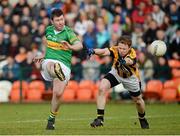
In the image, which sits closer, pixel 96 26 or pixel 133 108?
pixel 133 108

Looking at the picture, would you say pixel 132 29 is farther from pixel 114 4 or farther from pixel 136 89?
pixel 136 89

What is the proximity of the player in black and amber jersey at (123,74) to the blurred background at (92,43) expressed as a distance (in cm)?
952

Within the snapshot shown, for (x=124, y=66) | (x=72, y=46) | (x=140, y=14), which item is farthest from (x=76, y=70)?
(x=72, y=46)

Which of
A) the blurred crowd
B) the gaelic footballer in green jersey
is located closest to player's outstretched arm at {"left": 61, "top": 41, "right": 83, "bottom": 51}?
the gaelic footballer in green jersey

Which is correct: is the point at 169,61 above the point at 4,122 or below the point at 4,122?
above

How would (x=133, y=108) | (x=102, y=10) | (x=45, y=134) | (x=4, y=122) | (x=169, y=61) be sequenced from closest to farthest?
(x=45, y=134), (x=4, y=122), (x=133, y=108), (x=169, y=61), (x=102, y=10)

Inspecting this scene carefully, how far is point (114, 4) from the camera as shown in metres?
26.7

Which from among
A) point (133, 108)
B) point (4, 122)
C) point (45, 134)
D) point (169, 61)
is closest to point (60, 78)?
point (45, 134)

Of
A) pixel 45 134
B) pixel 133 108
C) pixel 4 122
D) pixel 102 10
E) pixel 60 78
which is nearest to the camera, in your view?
pixel 45 134

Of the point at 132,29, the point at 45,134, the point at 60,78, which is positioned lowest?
the point at 45,134

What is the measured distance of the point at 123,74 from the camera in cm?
1434

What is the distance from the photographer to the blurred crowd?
2484 centimetres

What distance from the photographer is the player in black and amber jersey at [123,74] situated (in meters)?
14.0

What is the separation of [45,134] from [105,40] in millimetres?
13173
